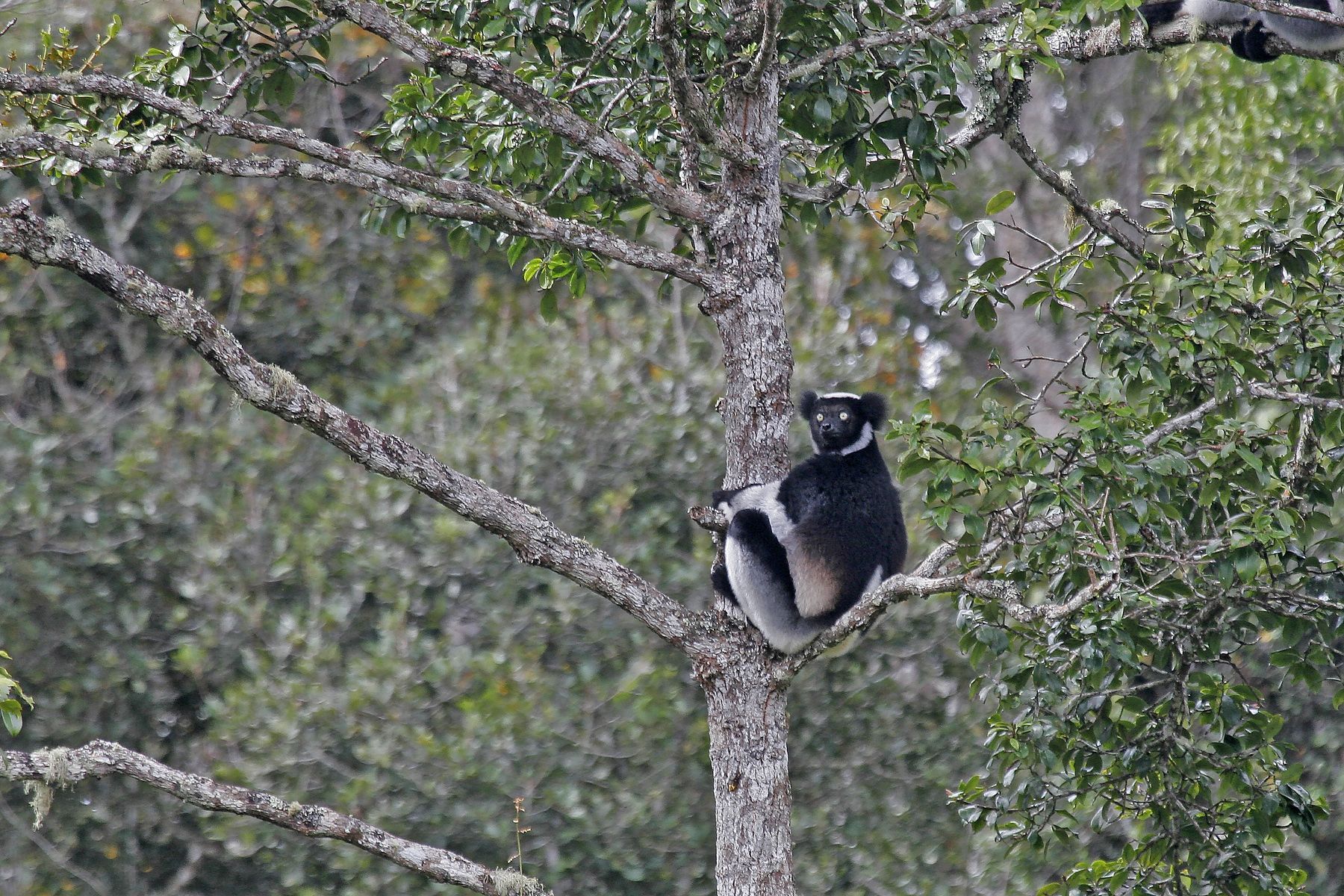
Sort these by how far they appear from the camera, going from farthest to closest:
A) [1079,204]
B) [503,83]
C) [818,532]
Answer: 1. [818,532]
2. [1079,204]
3. [503,83]

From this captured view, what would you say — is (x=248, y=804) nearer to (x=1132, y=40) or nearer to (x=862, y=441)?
(x=862, y=441)

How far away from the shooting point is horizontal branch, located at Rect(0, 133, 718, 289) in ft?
12.4

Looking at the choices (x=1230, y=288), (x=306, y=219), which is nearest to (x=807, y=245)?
(x=306, y=219)

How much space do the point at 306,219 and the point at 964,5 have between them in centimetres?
780

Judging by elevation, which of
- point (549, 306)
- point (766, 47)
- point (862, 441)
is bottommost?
point (862, 441)

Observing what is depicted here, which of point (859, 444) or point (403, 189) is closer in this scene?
point (403, 189)

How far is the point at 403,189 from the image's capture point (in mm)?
4523

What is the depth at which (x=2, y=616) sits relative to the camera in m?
8.73

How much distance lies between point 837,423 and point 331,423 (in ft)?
8.52

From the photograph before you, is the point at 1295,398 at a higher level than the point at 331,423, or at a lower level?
lower

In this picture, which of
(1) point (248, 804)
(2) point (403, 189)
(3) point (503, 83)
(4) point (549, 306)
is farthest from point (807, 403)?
(1) point (248, 804)

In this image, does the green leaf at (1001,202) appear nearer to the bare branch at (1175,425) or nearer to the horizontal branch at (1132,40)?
the horizontal branch at (1132,40)

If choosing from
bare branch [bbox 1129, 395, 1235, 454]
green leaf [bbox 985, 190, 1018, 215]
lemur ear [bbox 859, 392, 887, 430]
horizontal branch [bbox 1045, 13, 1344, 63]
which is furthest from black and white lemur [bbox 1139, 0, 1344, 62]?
lemur ear [bbox 859, 392, 887, 430]

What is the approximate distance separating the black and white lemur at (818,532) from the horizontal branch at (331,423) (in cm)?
57
